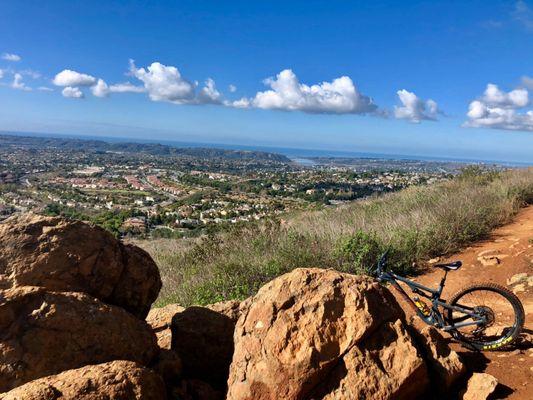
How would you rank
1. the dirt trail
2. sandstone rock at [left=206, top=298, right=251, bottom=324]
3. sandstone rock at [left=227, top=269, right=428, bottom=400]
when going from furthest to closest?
sandstone rock at [left=206, top=298, right=251, bottom=324] → the dirt trail → sandstone rock at [left=227, top=269, right=428, bottom=400]

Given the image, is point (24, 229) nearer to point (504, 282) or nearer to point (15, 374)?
point (15, 374)

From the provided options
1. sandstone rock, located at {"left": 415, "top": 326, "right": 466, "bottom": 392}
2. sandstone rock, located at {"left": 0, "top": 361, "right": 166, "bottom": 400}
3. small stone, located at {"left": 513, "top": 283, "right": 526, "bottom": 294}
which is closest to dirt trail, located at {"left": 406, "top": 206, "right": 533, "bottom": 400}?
small stone, located at {"left": 513, "top": 283, "right": 526, "bottom": 294}

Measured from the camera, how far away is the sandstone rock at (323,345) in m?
3.00

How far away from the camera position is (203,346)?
3.78 m

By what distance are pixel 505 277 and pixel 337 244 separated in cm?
280

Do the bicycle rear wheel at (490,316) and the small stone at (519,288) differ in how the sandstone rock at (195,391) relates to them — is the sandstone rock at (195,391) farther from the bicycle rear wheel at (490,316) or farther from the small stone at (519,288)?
the small stone at (519,288)

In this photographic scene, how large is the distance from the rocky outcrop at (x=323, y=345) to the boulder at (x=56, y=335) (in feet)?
2.69

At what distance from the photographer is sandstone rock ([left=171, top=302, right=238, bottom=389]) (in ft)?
12.2

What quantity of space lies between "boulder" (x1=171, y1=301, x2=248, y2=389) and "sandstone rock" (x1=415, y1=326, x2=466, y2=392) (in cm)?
170

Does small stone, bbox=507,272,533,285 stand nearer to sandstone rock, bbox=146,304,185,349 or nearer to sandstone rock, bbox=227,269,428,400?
sandstone rock, bbox=227,269,428,400

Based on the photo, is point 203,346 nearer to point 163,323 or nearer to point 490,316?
point 163,323

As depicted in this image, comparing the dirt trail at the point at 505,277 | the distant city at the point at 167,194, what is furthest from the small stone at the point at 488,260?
the distant city at the point at 167,194

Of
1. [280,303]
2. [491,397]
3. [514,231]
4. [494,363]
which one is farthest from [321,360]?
[514,231]

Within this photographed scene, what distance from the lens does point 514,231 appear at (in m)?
9.55
